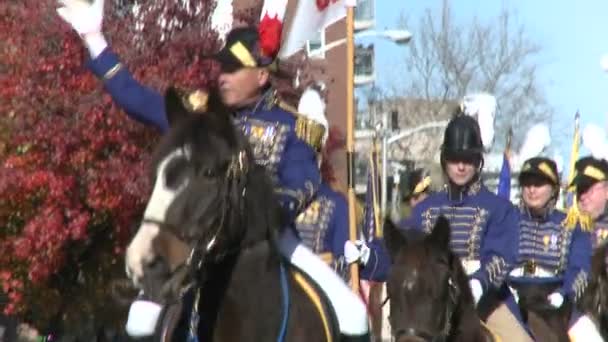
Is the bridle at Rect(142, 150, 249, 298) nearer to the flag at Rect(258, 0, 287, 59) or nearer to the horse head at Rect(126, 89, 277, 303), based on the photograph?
the horse head at Rect(126, 89, 277, 303)

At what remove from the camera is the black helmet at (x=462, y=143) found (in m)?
10.9

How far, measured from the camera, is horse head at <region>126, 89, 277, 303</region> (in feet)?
23.3

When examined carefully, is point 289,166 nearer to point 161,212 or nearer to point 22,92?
point 161,212

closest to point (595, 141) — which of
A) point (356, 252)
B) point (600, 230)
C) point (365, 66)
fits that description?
point (600, 230)

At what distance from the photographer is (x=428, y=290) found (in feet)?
31.9

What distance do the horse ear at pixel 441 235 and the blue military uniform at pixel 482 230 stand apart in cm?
74

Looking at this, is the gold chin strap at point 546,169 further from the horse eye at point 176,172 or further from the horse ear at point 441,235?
the horse eye at point 176,172

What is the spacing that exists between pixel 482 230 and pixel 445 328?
129 cm

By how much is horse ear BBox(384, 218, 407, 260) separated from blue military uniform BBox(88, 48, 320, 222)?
1.48 metres

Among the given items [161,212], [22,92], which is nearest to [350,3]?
[161,212]

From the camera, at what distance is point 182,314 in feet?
25.8

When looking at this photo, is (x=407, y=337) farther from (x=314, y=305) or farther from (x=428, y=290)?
(x=314, y=305)

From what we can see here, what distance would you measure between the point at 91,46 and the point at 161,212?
1.30 metres

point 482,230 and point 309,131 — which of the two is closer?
point 309,131
